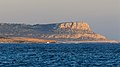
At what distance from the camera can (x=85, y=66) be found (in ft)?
274

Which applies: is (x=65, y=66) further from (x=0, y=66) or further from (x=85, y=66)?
(x=0, y=66)

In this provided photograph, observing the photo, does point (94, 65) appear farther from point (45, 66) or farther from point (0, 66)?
point (0, 66)

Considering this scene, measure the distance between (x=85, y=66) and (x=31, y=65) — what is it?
25.2 ft

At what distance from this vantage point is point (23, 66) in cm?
8350

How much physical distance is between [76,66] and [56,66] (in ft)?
9.05

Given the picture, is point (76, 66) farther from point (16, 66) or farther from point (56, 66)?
point (16, 66)

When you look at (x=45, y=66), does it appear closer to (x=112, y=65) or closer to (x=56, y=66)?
(x=56, y=66)

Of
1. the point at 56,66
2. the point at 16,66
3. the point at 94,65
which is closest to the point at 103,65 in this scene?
the point at 94,65

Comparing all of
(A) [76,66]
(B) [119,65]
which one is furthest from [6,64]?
(B) [119,65]

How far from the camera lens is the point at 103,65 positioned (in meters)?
85.7

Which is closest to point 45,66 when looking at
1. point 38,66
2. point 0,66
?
point 38,66

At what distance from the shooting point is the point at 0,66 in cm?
8325

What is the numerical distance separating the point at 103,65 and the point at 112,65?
52.9 inches

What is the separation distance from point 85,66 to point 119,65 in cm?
493
